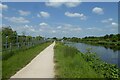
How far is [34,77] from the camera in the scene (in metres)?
10.2

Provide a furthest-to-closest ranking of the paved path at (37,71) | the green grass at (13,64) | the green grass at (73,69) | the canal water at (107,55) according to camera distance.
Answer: the canal water at (107,55), the green grass at (13,64), the green grass at (73,69), the paved path at (37,71)

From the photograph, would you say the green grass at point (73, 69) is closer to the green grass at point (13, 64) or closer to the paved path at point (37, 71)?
the paved path at point (37, 71)

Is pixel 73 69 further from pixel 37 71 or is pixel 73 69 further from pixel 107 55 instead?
pixel 107 55

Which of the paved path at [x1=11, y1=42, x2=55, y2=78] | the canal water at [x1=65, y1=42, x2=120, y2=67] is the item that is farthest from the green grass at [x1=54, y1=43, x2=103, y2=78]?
the canal water at [x1=65, y1=42, x2=120, y2=67]

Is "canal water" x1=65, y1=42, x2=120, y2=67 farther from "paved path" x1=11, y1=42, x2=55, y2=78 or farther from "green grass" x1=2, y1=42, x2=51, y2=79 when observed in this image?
"paved path" x1=11, y1=42, x2=55, y2=78

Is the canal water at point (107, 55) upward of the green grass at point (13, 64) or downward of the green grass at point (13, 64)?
downward

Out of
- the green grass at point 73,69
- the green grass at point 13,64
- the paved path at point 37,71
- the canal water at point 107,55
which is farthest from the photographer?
the canal water at point 107,55

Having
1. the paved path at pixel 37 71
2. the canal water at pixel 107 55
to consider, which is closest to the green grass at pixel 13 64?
the paved path at pixel 37 71

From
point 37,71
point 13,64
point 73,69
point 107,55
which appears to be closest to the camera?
point 37,71

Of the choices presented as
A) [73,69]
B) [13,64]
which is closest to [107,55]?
[13,64]

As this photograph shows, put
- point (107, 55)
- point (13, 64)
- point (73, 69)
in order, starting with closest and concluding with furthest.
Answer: point (73, 69) < point (13, 64) < point (107, 55)

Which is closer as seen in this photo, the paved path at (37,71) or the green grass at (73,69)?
the paved path at (37,71)

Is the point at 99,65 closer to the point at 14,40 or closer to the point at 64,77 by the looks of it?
the point at 64,77

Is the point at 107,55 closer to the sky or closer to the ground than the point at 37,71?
closer to the ground
